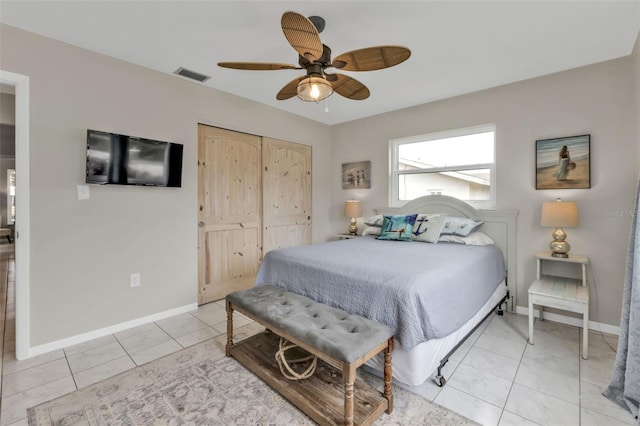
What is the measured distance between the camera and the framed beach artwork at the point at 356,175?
Answer: 449 centimetres

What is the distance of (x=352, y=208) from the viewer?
172 inches

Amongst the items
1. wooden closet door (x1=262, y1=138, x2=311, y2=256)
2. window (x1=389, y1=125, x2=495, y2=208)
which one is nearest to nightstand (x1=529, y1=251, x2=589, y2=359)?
window (x1=389, y1=125, x2=495, y2=208)

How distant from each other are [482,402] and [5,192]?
11.2 meters

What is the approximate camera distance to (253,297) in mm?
2139

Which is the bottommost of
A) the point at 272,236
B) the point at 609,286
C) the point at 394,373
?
the point at 394,373

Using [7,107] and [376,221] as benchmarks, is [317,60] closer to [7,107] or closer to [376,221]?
[376,221]

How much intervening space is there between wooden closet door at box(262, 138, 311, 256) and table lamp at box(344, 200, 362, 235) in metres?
0.64

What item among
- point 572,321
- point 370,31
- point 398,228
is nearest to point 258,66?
point 370,31

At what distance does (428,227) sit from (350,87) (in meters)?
1.79

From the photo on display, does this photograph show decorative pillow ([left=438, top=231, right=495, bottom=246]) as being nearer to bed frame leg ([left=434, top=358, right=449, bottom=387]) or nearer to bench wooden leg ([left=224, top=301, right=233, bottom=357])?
bed frame leg ([left=434, top=358, right=449, bottom=387])

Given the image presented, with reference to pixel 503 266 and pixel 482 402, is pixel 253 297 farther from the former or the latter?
pixel 503 266

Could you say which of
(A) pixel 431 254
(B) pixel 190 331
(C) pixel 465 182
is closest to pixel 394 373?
(A) pixel 431 254

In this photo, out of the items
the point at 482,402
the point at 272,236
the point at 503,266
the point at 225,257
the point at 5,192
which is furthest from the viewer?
the point at 5,192

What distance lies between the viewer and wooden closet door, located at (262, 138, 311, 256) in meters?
4.04
